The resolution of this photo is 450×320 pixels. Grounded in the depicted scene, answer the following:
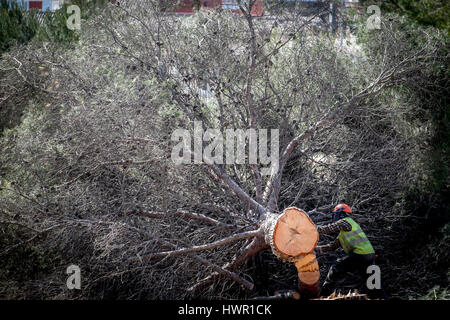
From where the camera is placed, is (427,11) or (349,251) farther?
(427,11)

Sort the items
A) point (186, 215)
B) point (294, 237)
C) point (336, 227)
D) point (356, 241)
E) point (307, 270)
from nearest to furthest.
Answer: point (294, 237) < point (307, 270) < point (336, 227) < point (356, 241) < point (186, 215)

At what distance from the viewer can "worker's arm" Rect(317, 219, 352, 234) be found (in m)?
5.25

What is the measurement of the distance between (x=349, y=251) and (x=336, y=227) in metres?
0.39

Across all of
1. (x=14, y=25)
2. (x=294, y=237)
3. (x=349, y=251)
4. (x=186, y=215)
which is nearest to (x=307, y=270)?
(x=294, y=237)

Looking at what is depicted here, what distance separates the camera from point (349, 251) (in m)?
5.49

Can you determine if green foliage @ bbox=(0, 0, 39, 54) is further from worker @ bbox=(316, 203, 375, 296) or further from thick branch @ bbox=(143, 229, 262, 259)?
worker @ bbox=(316, 203, 375, 296)

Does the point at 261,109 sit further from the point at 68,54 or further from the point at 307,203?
the point at 68,54

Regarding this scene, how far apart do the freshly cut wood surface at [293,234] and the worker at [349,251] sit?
2.26 feet

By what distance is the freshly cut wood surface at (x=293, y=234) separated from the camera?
470cm

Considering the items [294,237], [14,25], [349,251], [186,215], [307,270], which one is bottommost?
[349,251]

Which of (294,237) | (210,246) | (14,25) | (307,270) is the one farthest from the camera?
(14,25)

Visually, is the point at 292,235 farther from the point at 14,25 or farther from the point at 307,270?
the point at 14,25

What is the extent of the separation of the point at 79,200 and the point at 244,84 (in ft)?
7.68

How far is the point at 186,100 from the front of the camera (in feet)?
19.9
